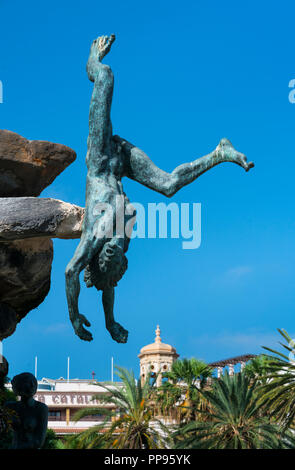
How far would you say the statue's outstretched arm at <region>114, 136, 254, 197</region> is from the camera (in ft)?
20.0

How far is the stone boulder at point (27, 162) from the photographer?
6.30 m

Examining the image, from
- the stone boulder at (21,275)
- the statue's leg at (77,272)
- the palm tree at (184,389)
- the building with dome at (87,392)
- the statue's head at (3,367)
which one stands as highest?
the building with dome at (87,392)

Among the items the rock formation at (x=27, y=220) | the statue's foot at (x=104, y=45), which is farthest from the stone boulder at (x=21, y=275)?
the statue's foot at (x=104, y=45)

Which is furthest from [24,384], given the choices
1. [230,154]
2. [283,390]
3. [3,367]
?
[283,390]

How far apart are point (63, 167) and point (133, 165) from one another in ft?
2.61

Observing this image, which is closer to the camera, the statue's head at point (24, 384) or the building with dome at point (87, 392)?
the statue's head at point (24, 384)

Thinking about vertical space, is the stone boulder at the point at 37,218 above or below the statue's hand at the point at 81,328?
above

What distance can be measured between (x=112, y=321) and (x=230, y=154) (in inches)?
70.4

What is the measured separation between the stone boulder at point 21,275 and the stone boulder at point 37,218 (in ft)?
1.48

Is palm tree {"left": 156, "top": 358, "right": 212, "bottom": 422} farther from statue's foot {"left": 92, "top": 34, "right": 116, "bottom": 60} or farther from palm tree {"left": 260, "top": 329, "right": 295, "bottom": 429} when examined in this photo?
statue's foot {"left": 92, "top": 34, "right": 116, "bottom": 60}

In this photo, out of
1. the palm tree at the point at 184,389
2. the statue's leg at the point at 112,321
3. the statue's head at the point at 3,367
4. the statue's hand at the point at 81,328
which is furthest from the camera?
the palm tree at the point at 184,389

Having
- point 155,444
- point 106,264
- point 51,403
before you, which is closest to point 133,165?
point 106,264

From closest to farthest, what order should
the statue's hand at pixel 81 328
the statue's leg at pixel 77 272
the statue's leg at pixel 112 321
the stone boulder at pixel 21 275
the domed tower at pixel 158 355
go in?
the statue's leg at pixel 77 272
the statue's hand at pixel 81 328
the statue's leg at pixel 112 321
the stone boulder at pixel 21 275
the domed tower at pixel 158 355

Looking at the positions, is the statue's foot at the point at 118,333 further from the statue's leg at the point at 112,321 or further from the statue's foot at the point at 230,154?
the statue's foot at the point at 230,154
